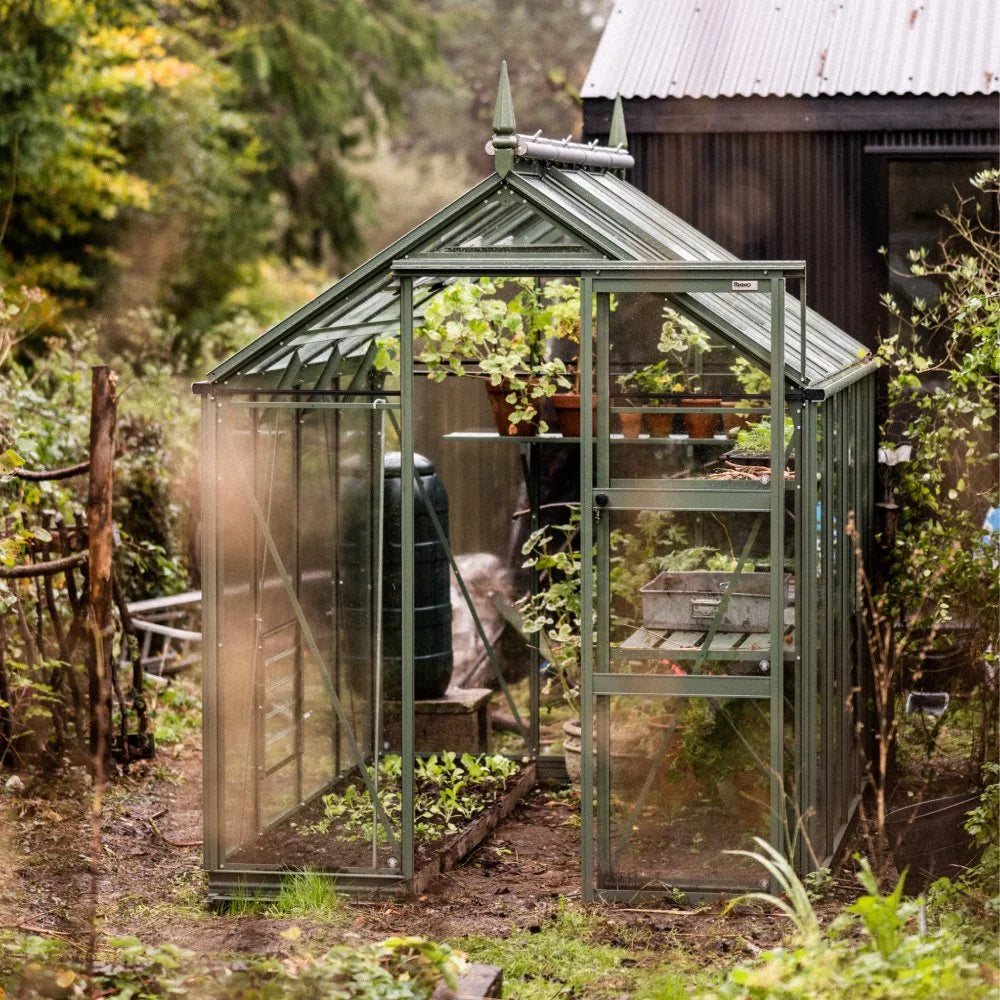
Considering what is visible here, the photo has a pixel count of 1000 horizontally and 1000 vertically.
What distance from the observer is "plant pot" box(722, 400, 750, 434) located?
6551mm

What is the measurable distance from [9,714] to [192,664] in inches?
132

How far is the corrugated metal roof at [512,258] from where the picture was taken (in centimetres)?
642

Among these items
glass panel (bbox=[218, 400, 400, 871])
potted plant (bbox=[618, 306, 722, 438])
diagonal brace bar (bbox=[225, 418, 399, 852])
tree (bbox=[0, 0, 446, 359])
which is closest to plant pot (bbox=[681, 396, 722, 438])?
potted plant (bbox=[618, 306, 722, 438])

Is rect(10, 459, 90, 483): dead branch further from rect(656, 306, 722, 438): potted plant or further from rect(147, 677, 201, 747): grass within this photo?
rect(656, 306, 722, 438): potted plant

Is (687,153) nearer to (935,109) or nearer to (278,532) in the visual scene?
(935,109)

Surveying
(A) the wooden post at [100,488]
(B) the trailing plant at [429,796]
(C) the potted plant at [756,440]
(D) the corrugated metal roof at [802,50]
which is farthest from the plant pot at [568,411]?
(D) the corrugated metal roof at [802,50]

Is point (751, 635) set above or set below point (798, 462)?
below

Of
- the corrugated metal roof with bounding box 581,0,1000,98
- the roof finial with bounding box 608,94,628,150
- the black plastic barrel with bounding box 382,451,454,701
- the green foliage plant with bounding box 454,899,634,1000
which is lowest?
the green foliage plant with bounding box 454,899,634,1000

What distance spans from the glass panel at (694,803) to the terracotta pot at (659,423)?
47.2 inches

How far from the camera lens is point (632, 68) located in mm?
10281

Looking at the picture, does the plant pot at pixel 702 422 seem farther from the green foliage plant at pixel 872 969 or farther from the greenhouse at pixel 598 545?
the green foliage plant at pixel 872 969

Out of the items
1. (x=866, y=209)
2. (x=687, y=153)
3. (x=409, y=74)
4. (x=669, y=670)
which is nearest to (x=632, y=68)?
(x=687, y=153)

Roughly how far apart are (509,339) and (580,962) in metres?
3.84

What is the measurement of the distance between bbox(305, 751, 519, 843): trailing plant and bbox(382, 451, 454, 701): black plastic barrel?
456 mm
